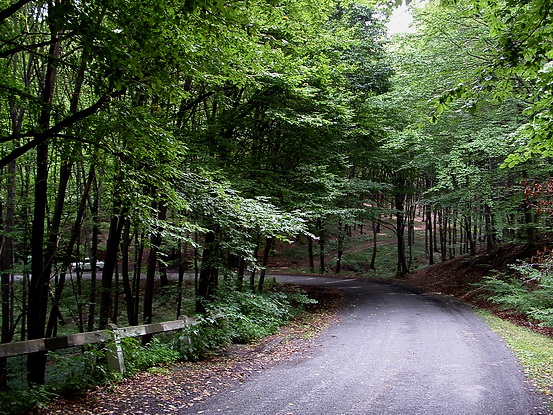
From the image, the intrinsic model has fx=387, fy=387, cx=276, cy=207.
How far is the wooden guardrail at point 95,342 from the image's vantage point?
465cm

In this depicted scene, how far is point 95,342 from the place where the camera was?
5629mm

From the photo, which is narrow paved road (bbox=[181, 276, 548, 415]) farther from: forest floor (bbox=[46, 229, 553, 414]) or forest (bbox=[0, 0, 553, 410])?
forest (bbox=[0, 0, 553, 410])

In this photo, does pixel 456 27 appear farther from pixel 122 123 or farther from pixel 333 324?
pixel 122 123

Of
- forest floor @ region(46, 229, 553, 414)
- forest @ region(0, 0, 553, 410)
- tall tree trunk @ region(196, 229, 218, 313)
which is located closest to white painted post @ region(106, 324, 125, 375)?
forest floor @ region(46, 229, 553, 414)

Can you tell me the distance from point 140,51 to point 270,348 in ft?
21.7

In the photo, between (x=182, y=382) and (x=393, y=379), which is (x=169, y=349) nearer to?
(x=182, y=382)

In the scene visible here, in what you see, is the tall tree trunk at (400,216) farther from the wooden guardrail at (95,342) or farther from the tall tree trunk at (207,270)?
the wooden guardrail at (95,342)

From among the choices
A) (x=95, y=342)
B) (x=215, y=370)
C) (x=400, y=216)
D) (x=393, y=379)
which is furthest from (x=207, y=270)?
(x=400, y=216)

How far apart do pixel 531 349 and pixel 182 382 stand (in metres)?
7.38

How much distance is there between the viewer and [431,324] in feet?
37.1

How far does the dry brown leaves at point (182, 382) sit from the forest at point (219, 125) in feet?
3.58

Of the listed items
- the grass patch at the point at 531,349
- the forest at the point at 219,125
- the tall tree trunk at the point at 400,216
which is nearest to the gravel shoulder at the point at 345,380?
the grass patch at the point at 531,349

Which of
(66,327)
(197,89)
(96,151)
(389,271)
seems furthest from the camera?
(389,271)

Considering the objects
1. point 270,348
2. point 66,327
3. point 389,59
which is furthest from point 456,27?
point 66,327
